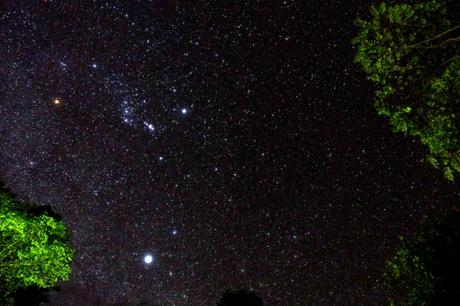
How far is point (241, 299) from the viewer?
23.4 meters

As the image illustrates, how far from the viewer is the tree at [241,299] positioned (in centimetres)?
2333

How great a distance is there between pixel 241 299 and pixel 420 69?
16.8m

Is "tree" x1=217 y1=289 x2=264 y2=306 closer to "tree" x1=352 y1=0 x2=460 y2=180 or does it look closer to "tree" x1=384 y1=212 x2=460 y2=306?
"tree" x1=384 y1=212 x2=460 y2=306

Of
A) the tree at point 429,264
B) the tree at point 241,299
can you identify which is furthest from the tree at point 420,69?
the tree at point 241,299

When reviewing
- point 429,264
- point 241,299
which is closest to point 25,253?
point 241,299

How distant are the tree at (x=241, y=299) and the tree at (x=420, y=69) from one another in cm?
1448

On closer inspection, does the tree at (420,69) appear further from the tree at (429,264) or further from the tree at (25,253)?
the tree at (25,253)

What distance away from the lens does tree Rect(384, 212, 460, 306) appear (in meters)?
14.7

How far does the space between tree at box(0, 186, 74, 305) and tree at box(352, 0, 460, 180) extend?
1778cm

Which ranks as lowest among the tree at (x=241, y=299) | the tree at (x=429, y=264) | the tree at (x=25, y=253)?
the tree at (x=429, y=264)

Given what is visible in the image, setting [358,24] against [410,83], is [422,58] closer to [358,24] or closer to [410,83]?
[410,83]

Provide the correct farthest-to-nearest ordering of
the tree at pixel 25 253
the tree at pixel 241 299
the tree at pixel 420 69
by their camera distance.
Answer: the tree at pixel 241 299 → the tree at pixel 25 253 → the tree at pixel 420 69

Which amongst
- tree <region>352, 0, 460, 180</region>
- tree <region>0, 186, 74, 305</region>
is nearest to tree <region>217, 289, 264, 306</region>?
tree <region>0, 186, 74, 305</region>

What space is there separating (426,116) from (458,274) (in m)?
6.23
